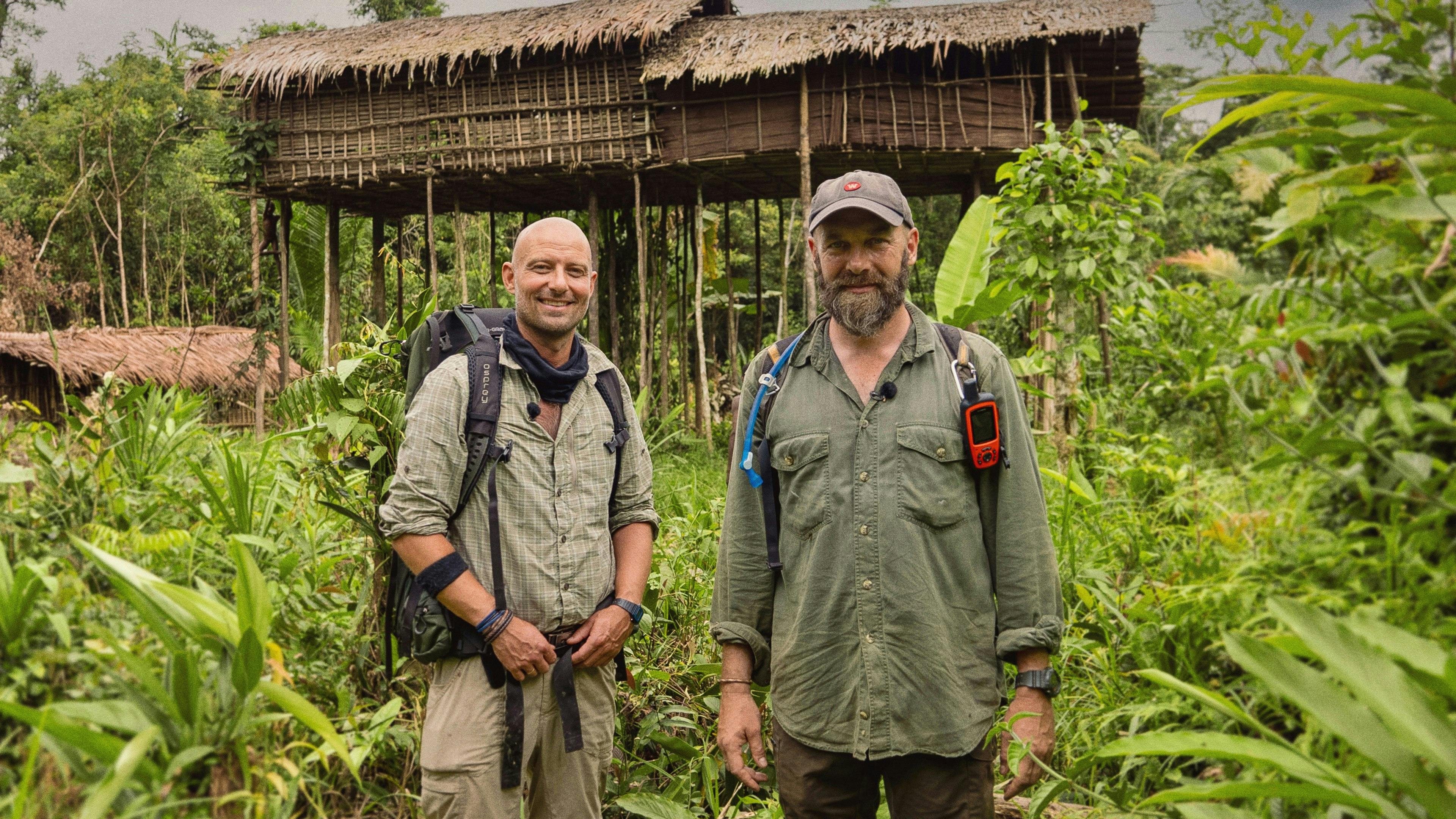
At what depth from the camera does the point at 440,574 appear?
256 centimetres

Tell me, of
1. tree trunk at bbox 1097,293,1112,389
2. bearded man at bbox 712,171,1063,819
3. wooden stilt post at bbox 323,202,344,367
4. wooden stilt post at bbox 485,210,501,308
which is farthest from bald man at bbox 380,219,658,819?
wooden stilt post at bbox 323,202,344,367

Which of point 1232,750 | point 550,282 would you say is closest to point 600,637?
point 550,282

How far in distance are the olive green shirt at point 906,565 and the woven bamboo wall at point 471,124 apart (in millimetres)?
10247

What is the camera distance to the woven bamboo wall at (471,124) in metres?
12.2

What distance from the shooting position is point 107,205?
26672 millimetres

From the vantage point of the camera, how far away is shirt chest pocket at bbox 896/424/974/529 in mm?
2297

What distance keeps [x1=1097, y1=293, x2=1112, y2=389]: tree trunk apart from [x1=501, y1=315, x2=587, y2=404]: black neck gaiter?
7.45 ft

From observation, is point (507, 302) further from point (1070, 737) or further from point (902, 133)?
point (1070, 737)

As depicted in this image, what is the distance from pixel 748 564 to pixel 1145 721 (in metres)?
1.15

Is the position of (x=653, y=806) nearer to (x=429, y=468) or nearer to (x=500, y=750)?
(x=500, y=750)

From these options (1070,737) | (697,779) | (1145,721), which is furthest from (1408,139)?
(697,779)

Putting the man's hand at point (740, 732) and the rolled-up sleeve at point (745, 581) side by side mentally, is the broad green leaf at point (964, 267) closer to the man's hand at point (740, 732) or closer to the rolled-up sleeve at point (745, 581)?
the rolled-up sleeve at point (745, 581)

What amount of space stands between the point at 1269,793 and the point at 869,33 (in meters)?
11.1

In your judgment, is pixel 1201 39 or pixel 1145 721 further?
pixel 1145 721
